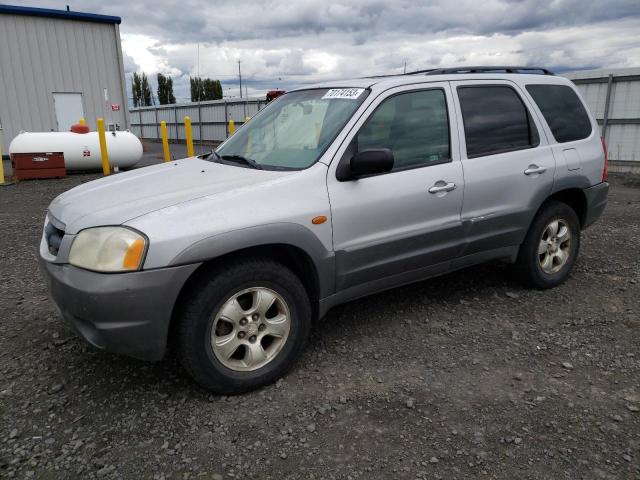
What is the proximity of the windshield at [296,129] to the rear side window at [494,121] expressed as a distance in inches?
35.7

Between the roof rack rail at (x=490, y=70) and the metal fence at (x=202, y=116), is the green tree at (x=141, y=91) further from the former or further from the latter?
the roof rack rail at (x=490, y=70)

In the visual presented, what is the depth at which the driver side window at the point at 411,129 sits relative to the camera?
10.7 feet

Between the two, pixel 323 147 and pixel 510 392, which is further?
pixel 323 147

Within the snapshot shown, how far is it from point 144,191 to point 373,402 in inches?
70.5

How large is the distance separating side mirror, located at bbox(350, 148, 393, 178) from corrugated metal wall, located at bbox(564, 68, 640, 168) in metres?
11.1

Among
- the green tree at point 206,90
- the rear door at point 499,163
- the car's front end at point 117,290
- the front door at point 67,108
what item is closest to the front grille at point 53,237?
the car's front end at point 117,290

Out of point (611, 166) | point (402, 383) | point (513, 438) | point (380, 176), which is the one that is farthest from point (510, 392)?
point (611, 166)

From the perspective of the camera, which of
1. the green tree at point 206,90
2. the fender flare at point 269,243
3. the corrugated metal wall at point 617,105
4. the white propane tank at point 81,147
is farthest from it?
the green tree at point 206,90

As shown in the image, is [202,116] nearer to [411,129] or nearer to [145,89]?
[411,129]

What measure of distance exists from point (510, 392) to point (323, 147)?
181cm

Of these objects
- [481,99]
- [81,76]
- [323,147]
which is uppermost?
[81,76]

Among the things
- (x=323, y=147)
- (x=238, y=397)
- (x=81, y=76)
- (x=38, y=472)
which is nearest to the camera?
(x=38, y=472)

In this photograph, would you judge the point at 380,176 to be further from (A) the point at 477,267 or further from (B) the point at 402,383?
(A) the point at 477,267

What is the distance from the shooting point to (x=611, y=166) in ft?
39.7
